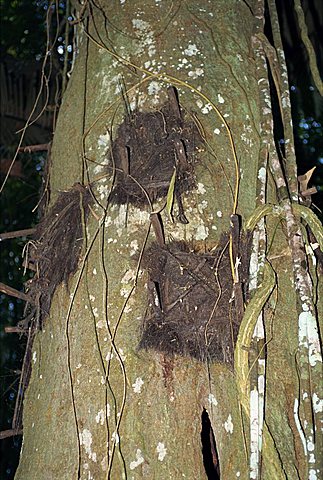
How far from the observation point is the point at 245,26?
5.24ft

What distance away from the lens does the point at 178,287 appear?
3.78 feet

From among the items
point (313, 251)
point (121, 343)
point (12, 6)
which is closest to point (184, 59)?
point (313, 251)

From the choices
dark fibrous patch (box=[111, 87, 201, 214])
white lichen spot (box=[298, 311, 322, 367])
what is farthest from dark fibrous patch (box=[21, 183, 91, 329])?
white lichen spot (box=[298, 311, 322, 367])

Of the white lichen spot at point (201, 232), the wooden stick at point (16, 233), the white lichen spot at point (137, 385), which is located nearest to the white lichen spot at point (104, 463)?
the white lichen spot at point (137, 385)

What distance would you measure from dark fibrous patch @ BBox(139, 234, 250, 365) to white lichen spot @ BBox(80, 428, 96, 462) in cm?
18

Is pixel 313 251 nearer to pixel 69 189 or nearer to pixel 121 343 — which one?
pixel 121 343

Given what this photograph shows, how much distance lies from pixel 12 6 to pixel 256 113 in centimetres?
307

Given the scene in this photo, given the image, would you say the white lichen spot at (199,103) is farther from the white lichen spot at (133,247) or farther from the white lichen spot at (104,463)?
the white lichen spot at (104,463)

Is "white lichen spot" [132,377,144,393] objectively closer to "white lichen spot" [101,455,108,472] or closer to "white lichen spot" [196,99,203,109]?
"white lichen spot" [101,455,108,472]

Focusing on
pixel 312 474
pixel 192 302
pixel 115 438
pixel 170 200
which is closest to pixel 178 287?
pixel 192 302

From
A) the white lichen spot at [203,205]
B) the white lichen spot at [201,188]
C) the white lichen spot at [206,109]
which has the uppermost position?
the white lichen spot at [206,109]

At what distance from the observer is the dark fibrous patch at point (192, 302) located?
3.66 feet

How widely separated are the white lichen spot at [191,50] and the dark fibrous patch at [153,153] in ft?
0.52

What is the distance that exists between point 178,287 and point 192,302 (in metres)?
0.04
